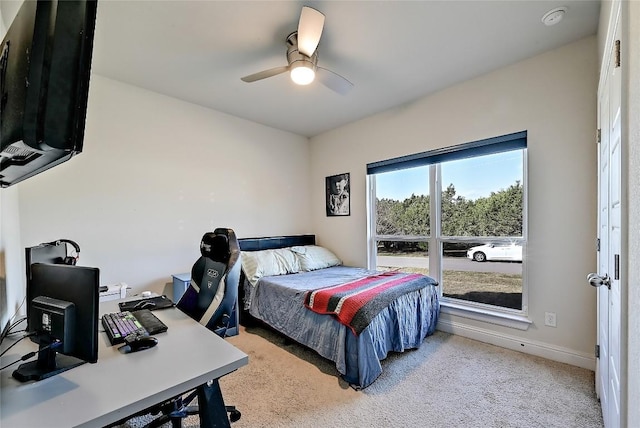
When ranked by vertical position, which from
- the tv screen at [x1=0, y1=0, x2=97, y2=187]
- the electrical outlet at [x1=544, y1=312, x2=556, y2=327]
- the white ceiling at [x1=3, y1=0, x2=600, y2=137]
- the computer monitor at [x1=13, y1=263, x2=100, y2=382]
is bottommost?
the electrical outlet at [x1=544, y1=312, x2=556, y2=327]

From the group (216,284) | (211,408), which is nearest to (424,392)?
(211,408)

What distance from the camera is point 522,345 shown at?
8.43ft

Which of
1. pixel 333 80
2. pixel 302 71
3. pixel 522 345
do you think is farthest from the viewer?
pixel 522 345

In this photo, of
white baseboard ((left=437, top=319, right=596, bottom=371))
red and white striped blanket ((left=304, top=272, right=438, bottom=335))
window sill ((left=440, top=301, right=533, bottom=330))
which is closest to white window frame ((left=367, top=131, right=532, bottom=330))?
window sill ((left=440, top=301, right=533, bottom=330))

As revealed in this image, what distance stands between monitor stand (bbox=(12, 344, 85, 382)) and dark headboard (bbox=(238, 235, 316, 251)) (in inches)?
97.8

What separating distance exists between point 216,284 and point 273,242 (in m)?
2.37

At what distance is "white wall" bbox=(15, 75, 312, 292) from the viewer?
2611 millimetres

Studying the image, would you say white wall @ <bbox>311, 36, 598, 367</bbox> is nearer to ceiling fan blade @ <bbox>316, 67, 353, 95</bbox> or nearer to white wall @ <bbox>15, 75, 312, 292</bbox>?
ceiling fan blade @ <bbox>316, 67, 353, 95</bbox>

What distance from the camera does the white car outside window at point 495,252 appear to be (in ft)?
8.89

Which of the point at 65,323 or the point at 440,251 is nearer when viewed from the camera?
the point at 65,323

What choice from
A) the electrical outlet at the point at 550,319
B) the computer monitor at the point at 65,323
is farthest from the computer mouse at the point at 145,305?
the electrical outlet at the point at 550,319

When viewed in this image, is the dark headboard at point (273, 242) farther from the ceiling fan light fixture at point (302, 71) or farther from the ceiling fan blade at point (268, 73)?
the ceiling fan light fixture at point (302, 71)

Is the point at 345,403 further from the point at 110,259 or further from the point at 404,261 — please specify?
the point at 110,259

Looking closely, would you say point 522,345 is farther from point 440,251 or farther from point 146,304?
point 146,304
